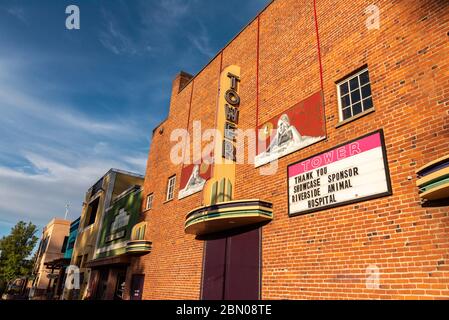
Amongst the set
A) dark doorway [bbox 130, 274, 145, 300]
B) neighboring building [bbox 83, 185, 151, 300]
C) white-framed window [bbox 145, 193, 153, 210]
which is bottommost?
dark doorway [bbox 130, 274, 145, 300]

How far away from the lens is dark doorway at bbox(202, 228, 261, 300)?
350 inches

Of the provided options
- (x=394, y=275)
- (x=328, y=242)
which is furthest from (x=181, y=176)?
(x=394, y=275)

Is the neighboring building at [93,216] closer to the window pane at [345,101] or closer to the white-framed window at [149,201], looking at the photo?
the white-framed window at [149,201]

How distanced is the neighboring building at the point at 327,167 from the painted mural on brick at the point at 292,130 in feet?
0.13

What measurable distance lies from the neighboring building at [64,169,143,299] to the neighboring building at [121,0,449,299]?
45.0 ft

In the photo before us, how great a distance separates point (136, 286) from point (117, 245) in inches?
200

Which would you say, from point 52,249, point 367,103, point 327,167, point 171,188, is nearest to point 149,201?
point 171,188

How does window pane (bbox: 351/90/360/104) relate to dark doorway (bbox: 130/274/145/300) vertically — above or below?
above

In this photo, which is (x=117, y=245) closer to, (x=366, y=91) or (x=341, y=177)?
(x=341, y=177)

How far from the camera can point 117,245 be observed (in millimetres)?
19703

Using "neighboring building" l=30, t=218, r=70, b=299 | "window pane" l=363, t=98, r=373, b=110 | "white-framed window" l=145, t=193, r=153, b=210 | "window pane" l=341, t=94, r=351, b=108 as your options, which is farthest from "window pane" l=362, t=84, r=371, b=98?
"neighboring building" l=30, t=218, r=70, b=299

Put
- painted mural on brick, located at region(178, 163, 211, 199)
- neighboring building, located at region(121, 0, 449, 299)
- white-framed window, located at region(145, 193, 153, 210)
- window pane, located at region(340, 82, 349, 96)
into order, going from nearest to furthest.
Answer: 1. neighboring building, located at region(121, 0, 449, 299)
2. window pane, located at region(340, 82, 349, 96)
3. painted mural on brick, located at region(178, 163, 211, 199)
4. white-framed window, located at region(145, 193, 153, 210)

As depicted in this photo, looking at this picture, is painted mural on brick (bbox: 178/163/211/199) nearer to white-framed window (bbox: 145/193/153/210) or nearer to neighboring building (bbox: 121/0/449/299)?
neighboring building (bbox: 121/0/449/299)

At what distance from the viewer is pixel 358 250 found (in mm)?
6375
